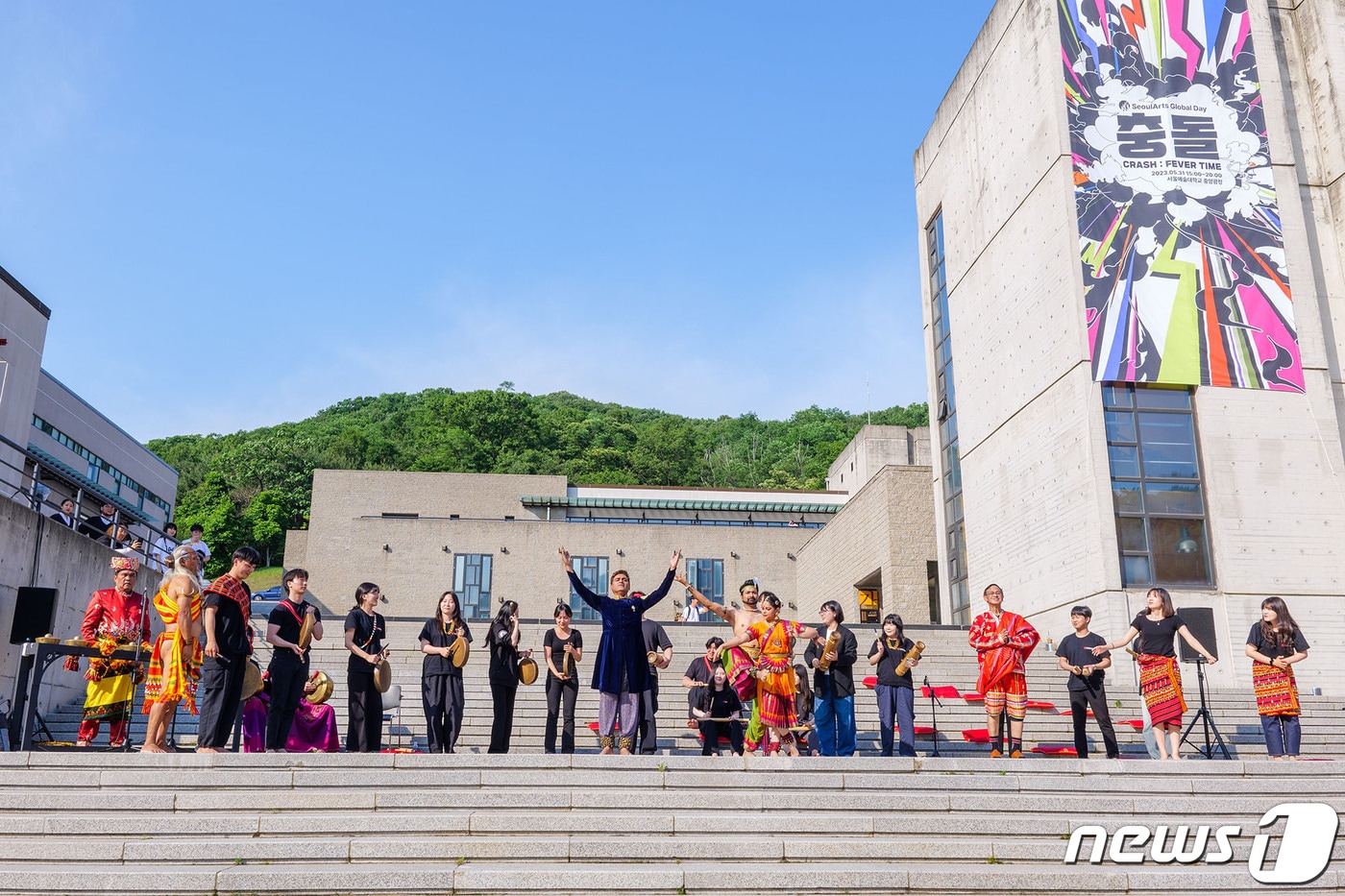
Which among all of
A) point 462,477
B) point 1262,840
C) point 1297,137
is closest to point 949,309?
point 1297,137

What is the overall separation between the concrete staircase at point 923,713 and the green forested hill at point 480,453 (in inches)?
1965

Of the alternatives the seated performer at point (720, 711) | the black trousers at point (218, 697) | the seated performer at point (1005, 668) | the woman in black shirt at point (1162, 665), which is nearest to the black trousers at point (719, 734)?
the seated performer at point (720, 711)

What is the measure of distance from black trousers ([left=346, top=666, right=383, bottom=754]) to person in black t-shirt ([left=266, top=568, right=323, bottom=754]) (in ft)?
1.58

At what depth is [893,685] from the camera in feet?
34.7

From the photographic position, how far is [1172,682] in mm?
9875

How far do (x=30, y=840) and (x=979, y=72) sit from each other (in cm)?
2447

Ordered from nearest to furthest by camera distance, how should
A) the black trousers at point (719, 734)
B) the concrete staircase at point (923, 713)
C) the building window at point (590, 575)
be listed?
the black trousers at point (719, 734) < the concrete staircase at point (923, 713) < the building window at point (590, 575)

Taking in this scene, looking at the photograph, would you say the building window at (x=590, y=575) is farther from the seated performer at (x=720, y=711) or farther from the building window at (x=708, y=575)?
the seated performer at (x=720, y=711)

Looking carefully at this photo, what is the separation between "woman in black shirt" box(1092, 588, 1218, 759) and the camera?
9852 millimetres

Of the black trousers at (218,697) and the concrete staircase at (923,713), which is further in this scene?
the concrete staircase at (923,713)

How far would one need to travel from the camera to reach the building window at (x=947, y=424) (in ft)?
84.4

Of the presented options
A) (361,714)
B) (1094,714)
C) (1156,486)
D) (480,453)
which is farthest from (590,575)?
(480,453)

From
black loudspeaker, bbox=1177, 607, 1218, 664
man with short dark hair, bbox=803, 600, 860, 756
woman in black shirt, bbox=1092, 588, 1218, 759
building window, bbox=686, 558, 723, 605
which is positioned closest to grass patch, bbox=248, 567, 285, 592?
building window, bbox=686, 558, 723, 605

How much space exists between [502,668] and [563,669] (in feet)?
2.15
